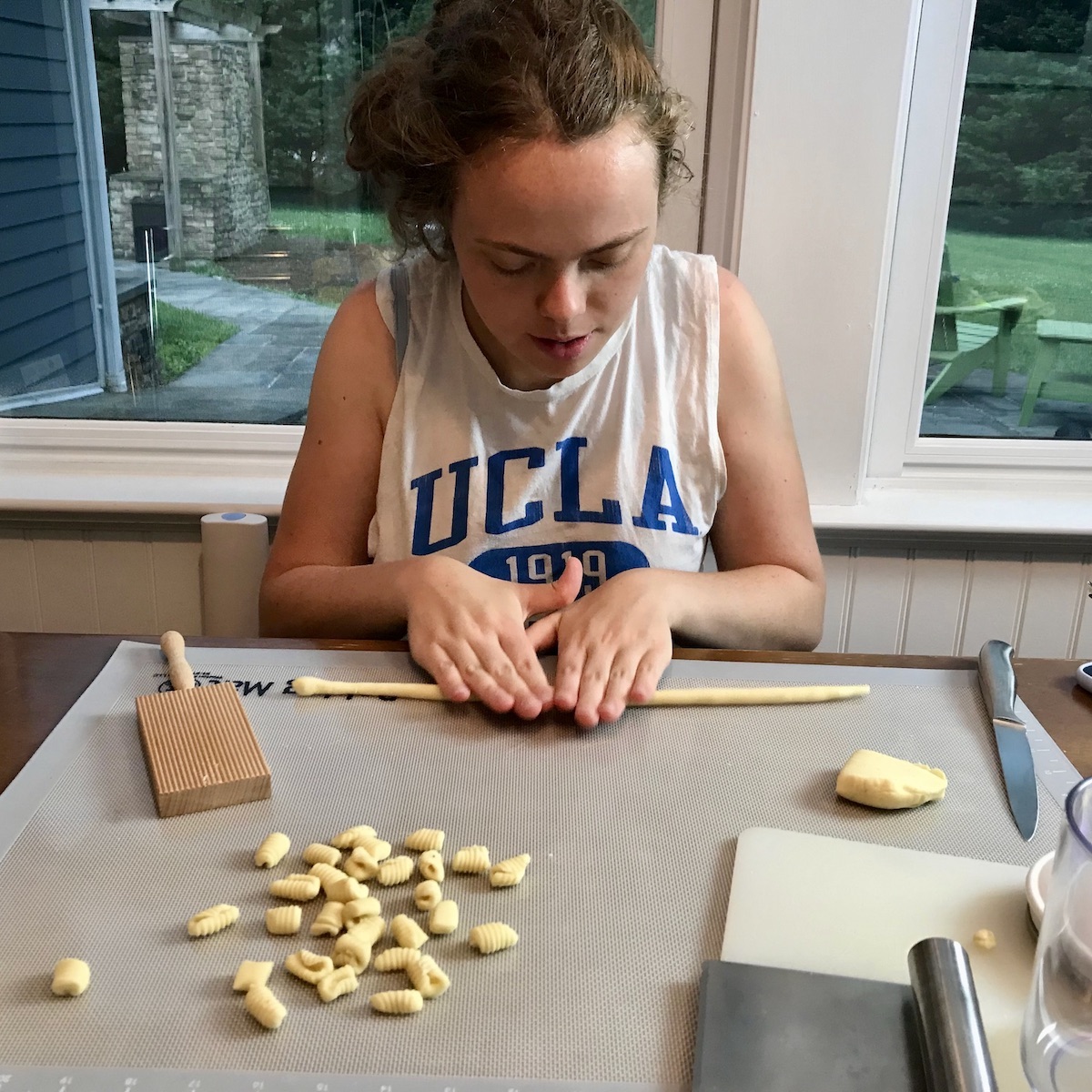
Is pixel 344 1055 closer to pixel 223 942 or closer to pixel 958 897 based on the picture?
pixel 223 942

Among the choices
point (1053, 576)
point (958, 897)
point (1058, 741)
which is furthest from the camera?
point (1053, 576)

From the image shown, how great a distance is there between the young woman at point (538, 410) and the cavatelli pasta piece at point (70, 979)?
34cm

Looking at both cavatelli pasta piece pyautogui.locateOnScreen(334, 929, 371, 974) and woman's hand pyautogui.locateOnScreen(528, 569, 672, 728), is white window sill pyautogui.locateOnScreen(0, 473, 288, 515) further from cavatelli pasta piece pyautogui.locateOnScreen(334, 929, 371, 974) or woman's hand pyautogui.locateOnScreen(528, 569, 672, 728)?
cavatelli pasta piece pyautogui.locateOnScreen(334, 929, 371, 974)

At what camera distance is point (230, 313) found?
5.65ft

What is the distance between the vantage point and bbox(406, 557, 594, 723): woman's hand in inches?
32.4

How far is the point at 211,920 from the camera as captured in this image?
23.2 inches

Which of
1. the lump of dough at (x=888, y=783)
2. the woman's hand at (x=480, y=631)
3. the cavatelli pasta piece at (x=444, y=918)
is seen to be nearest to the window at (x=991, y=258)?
the woman's hand at (x=480, y=631)

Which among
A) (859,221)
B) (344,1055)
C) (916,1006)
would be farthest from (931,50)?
(344,1055)

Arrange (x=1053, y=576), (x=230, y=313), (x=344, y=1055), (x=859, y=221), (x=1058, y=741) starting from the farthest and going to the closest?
1. (x=230, y=313)
2. (x=1053, y=576)
3. (x=859, y=221)
4. (x=1058, y=741)
5. (x=344, y=1055)

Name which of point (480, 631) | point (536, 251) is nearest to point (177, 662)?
point (480, 631)

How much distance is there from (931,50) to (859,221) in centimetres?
27

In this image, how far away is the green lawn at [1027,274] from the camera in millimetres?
1602

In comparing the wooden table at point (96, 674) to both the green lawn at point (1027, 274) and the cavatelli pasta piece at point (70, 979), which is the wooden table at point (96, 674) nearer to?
the cavatelli pasta piece at point (70, 979)

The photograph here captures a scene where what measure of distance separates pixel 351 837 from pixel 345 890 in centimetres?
5
